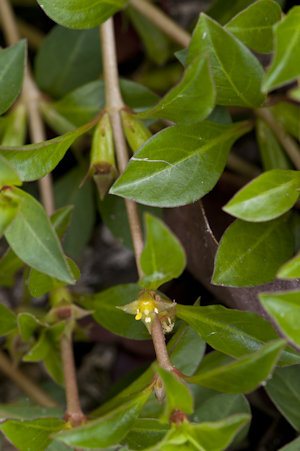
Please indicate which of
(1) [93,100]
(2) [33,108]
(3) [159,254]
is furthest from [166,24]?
(3) [159,254]

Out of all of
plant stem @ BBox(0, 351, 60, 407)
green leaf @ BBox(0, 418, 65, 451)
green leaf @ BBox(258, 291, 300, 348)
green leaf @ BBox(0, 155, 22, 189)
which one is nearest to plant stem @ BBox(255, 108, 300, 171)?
green leaf @ BBox(258, 291, 300, 348)

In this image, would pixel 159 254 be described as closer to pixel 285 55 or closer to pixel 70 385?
pixel 285 55

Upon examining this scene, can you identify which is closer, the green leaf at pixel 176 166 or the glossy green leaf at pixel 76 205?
the green leaf at pixel 176 166

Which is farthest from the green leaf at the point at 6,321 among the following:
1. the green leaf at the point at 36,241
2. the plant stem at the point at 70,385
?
the green leaf at the point at 36,241

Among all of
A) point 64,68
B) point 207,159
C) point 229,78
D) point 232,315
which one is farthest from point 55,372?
point 64,68

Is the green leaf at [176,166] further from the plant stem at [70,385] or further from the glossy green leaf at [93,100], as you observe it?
the plant stem at [70,385]

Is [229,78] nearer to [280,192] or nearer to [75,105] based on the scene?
[280,192]
